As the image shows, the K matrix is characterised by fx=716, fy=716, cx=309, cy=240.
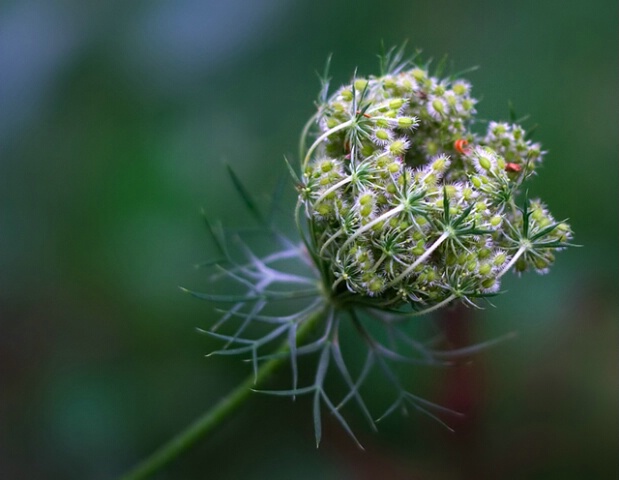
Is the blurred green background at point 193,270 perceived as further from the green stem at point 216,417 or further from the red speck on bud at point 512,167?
the red speck on bud at point 512,167

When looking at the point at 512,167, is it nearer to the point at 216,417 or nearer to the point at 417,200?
the point at 417,200

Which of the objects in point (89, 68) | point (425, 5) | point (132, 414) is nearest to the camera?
point (132, 414)

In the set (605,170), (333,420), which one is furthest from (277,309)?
(605,170)

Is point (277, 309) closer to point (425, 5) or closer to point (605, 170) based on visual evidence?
point (605, 170)

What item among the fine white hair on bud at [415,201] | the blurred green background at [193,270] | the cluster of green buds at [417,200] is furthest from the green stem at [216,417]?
the blurred green background at [193,270]

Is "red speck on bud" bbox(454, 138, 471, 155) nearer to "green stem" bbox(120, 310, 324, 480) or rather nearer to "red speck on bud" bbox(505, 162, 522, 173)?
"red speck on bud" bbox(505, 162, 522, 173)

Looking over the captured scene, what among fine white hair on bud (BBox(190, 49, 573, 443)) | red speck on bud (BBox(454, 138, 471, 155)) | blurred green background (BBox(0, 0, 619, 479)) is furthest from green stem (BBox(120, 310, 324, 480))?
blurred green background (BBox(0, 0, 619, 479))
